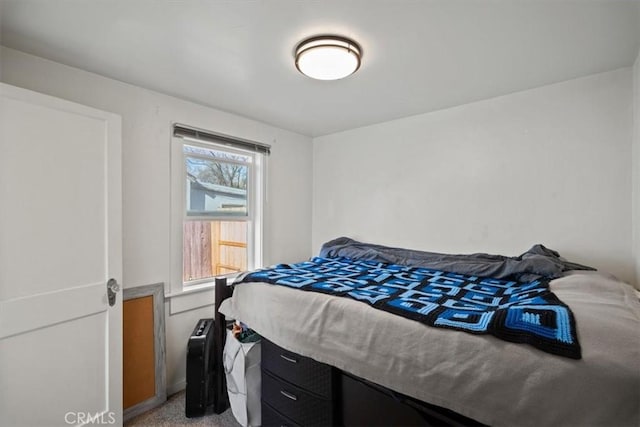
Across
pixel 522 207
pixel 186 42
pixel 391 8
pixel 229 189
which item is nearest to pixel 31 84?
pixel 186 42

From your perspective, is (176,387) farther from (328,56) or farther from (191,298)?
(328,56)

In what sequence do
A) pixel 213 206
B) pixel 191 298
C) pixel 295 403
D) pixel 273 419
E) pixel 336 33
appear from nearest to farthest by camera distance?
pixel 336 33, pixel 295 403, pixel 273 419, pixel 191 298, pixel 213 206

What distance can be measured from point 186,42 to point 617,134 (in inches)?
110

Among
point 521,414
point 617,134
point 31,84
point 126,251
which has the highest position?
point 31,84

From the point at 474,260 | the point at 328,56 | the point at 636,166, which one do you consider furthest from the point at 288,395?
the point at 636,166

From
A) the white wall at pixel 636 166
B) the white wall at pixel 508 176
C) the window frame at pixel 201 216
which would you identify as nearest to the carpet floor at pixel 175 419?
the window frame at pixel 201 216

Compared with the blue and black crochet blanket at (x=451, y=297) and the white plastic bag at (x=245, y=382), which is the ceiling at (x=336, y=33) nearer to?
the blue and black crochet blanket at (x=451, y=297)

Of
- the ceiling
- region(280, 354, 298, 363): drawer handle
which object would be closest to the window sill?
region(280, 354, 298, 363): drawer handle

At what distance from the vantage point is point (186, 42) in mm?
1562

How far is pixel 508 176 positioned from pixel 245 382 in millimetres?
2486

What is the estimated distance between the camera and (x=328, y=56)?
5.15 feet

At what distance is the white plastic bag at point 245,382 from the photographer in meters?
1.81

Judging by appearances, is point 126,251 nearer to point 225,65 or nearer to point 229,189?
point 229,189

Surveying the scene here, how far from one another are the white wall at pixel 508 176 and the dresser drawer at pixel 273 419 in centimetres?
183
